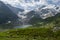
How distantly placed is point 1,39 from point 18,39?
17689 millimetres

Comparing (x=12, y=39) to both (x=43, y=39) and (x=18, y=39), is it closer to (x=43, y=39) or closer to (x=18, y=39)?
(x=18, y=39)

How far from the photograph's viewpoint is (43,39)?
632 ft

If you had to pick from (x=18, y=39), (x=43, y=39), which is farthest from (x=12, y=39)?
(x=43, y=39)

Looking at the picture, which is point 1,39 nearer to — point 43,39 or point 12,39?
point 12,39

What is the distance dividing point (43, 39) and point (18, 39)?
82.4 feet

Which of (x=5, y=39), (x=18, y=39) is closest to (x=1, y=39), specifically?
(x=5, y=39)

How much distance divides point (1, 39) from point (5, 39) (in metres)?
4.47

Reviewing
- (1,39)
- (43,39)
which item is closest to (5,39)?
(1,39)

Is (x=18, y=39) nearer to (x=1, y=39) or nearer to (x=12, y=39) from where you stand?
(x=12, y=39)

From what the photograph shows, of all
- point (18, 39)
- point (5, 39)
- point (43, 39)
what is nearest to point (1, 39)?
point (5, 39)

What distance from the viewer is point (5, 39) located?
191 metres

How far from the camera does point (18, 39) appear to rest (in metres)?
189

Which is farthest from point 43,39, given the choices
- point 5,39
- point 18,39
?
point 5,39

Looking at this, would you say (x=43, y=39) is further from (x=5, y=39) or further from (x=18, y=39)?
(x=5, y=39)
